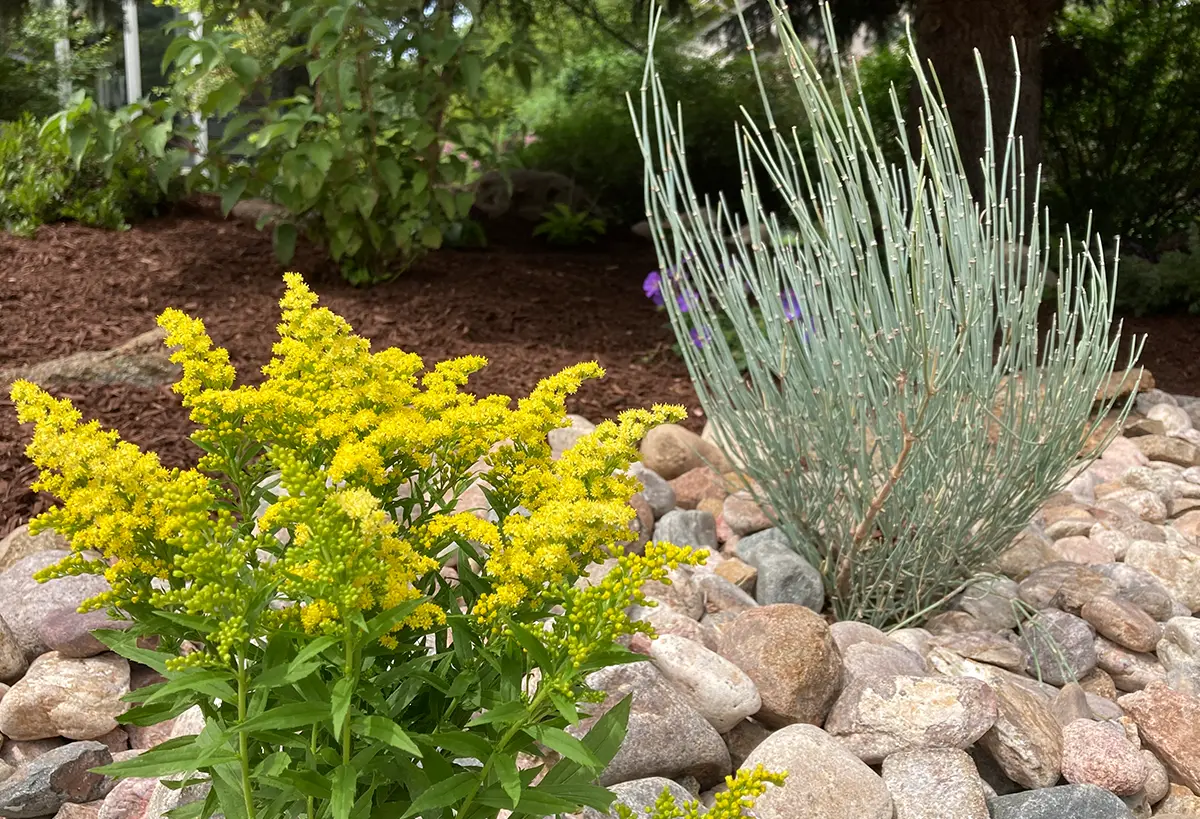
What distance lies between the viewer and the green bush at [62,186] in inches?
184

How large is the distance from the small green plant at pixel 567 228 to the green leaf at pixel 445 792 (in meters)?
4.75

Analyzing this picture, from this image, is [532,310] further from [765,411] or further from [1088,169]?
[1088,169]

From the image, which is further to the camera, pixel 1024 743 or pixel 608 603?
pixel 1024 743

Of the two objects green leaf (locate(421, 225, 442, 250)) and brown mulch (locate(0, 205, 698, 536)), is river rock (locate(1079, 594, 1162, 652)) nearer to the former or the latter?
brown mulch (locate(0, 205, 698, 536))

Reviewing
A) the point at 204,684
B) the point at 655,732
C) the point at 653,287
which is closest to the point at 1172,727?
the point at 655,732

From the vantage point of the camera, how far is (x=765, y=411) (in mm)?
2264

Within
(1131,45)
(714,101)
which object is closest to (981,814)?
(714,101)

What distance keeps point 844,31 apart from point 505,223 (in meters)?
2.09

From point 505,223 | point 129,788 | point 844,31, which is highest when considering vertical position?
point 844,31

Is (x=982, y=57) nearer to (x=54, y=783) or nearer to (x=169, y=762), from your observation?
(x=54, y=783)

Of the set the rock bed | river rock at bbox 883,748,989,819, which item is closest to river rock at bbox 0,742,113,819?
the rock bed

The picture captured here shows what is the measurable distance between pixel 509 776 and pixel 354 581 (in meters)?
0.22

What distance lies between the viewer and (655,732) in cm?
163

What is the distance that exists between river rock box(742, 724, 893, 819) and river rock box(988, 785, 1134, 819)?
0.21m
